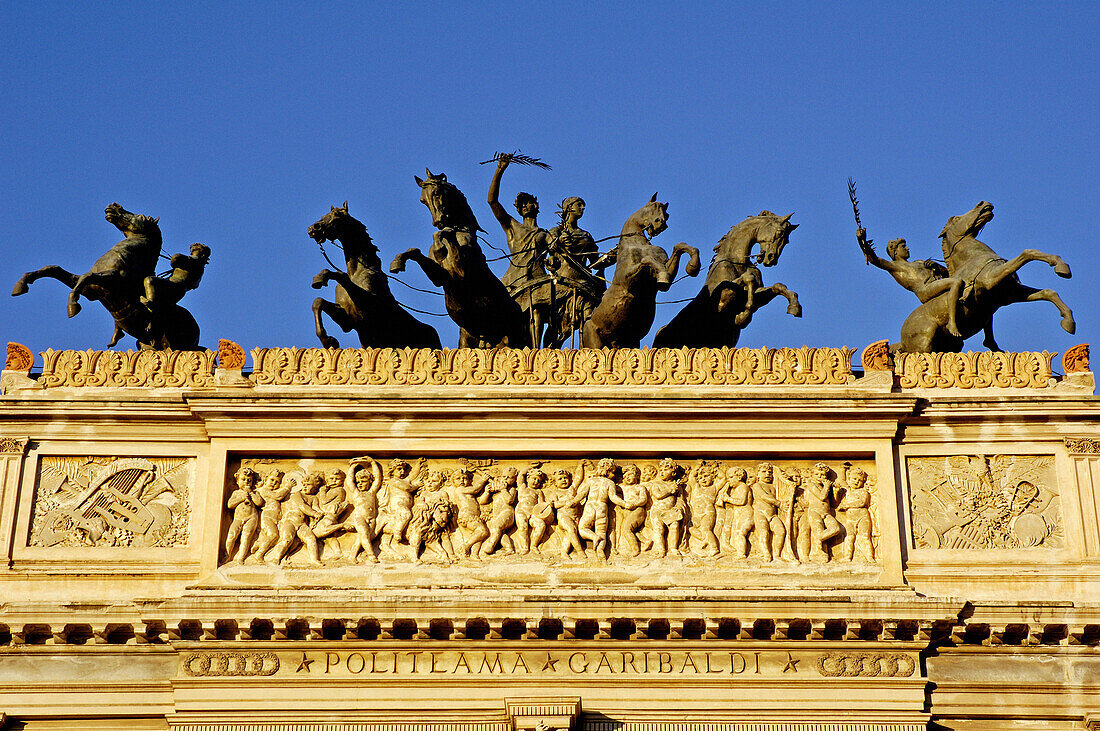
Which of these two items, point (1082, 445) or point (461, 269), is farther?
point (461, 269)


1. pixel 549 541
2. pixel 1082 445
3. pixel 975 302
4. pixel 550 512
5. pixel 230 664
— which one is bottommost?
pixel 230 664

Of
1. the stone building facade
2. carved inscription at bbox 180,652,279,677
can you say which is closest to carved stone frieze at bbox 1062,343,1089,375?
the stone building facade

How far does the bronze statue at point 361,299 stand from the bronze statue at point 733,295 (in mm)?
3422

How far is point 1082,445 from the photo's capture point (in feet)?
76.6

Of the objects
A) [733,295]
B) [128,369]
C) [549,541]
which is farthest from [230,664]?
[733,295]

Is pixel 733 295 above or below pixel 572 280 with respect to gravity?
below

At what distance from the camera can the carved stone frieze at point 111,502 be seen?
23156mm

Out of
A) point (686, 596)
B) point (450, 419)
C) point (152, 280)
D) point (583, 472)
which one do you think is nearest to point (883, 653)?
point (686, 596)

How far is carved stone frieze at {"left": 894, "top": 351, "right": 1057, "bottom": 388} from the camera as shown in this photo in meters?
23.8

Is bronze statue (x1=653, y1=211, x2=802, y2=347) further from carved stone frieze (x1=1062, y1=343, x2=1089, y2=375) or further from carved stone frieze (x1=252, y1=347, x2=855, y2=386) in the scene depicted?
carved stone frieze (x1=1062, y1=343, x2=1089, y2=375)

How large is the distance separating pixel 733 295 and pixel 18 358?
933 centimetres

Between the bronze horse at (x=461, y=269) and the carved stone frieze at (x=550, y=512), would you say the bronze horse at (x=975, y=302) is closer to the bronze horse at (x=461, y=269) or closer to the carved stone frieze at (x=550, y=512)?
the carved stone frieze at (x=550, y=512)

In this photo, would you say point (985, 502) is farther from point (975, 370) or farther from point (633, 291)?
point (633, 291)

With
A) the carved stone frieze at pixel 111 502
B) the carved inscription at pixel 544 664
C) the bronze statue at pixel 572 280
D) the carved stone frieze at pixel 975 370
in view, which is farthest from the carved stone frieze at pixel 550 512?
the bronze statue at pixel 572 280
